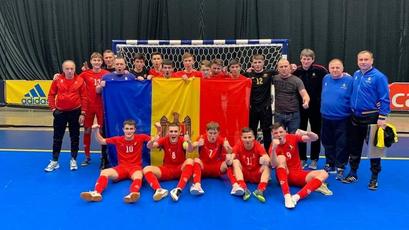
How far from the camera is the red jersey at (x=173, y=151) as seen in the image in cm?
519

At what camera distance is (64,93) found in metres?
5.58

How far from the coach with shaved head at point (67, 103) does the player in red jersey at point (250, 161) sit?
2480 mm

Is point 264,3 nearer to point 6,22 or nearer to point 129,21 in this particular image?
point 129,21

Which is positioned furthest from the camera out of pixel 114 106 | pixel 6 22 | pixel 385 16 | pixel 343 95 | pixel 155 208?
pixel 6 22

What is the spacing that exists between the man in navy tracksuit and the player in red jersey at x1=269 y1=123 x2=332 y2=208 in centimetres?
68

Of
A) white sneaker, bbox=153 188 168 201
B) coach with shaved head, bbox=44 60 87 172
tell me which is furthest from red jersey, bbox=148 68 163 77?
white sneaker, bbox=153 188 168 201

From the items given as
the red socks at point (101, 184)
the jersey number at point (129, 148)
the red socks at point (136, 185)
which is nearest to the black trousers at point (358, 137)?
the red socks at point (136, 185)

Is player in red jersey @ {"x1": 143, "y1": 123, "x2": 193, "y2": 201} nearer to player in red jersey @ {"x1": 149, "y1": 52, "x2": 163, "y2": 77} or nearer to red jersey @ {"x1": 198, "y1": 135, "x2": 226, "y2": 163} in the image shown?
red jersey @ {"x1": 198, "y1": 135, "x2": 226, "y2": 163}

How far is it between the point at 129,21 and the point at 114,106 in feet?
24.2

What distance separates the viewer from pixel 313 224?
3.93m

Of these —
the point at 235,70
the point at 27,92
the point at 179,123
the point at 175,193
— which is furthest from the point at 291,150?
the point at 27,92

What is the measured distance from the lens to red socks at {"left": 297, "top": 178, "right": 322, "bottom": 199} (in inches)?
180

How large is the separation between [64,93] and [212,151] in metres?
2.35

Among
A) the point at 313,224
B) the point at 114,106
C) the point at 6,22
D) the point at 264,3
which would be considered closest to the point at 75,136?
the point at 114,106
